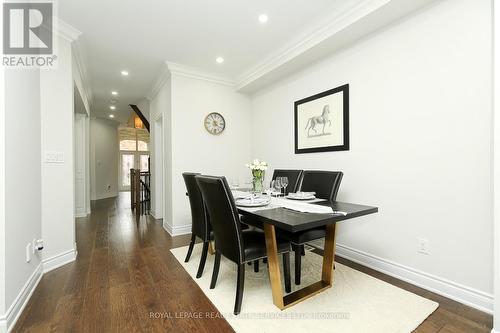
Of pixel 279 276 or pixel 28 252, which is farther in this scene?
pixel 28 252

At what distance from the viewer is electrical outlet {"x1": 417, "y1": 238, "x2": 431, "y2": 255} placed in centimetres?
195

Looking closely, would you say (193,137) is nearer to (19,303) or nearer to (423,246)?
(19,303)

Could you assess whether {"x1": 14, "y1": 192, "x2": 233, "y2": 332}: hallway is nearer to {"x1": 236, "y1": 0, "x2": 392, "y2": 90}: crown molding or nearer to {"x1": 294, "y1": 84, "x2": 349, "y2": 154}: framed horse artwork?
{"x1": 294, "y1": 84, "x2": 349, "y2": 154}: framed horse artwork

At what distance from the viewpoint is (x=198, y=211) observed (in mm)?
2328

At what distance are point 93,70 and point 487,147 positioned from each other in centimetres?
498

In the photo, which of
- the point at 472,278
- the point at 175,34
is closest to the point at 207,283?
the point at 472,278

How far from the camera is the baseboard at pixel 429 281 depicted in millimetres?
1649

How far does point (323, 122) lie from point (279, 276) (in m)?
1.99

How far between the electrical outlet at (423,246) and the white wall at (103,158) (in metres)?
8.01

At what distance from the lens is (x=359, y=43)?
97.7 inches

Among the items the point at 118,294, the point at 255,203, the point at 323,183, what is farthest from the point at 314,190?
the point at 118,294

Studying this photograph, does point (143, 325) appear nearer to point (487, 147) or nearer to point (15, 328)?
point (15, 328)

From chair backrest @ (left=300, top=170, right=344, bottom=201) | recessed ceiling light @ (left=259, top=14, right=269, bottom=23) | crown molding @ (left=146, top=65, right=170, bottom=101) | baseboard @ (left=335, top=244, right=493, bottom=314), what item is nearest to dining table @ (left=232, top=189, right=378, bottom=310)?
chair backrest @ (left=300, top=170, right=344, bottom=201)

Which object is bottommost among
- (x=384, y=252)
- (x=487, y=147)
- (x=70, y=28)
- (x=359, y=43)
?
(x=384, y=252)
